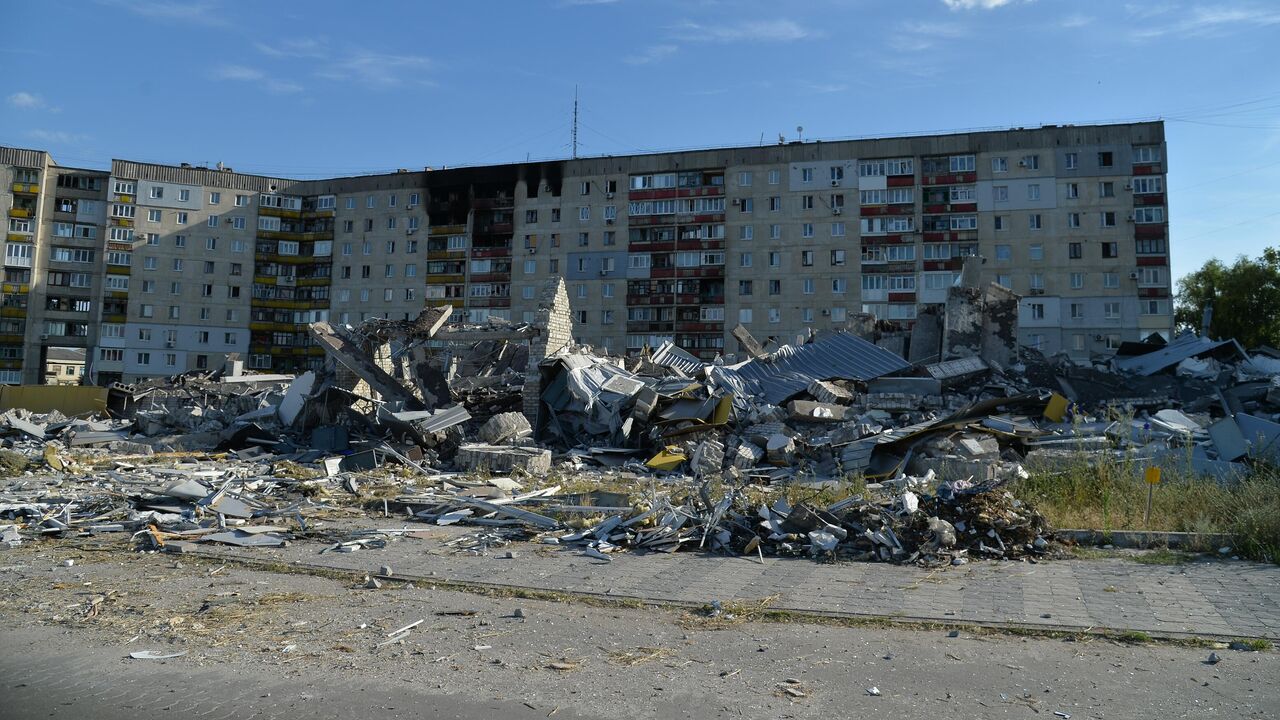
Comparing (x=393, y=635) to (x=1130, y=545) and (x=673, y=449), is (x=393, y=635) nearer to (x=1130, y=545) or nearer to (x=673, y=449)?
(x=1130, y=545)

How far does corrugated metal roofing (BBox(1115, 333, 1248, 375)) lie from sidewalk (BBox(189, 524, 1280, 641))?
16494 millimetres

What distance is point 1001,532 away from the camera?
26.0 ft

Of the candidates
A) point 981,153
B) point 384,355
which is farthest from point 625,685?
point 981,153

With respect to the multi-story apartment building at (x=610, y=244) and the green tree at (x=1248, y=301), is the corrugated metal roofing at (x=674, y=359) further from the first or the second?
the green tree at (x=1248, y=301)

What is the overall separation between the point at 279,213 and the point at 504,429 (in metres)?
47.8

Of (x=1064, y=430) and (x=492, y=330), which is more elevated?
(x=492, y=330)

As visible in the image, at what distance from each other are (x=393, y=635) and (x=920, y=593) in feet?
13.2

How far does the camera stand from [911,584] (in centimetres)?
680

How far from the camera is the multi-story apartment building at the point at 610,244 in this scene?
4556 cm

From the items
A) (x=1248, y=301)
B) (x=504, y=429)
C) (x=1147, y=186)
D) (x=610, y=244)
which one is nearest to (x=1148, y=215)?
(x=1147, y=186)

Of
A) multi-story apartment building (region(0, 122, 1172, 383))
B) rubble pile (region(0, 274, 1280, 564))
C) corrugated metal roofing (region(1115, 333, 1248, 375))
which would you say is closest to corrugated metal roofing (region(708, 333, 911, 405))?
rubble pile (region(0, 274, 1280, 564))

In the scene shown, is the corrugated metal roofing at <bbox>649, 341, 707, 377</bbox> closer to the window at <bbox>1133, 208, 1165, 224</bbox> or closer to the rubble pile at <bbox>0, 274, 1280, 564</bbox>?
the rubble pile at <bbox>0, 274, 1280, 564</bbox>

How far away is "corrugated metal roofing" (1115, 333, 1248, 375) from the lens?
847 inches

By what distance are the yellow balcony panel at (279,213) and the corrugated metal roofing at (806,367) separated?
46795 mm
